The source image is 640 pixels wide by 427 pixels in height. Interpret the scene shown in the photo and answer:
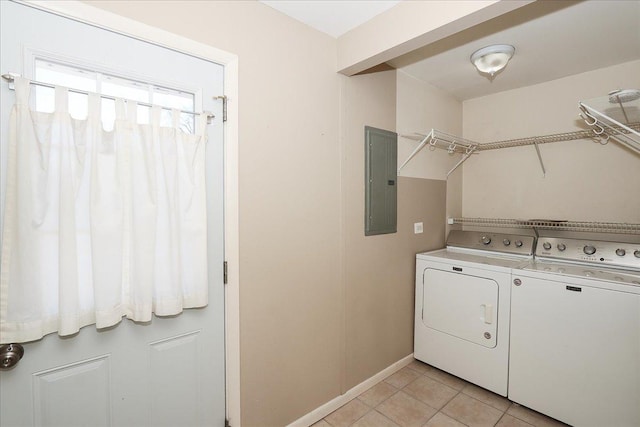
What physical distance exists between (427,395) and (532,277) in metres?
1.17

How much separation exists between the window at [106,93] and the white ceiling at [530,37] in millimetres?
817

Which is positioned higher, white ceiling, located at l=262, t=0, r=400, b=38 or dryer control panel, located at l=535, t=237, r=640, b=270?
white ceiling, located at l=262, t=0, r=400, b=38

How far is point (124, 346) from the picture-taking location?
1340 mm

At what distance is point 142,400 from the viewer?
1381 millimetres

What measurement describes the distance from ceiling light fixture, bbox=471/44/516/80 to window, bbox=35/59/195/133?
1.99 metres

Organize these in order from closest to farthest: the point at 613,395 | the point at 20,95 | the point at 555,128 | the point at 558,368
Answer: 1. the point at 20,95
2. the point at 613,395
3. the point at 558,368
4. the point at 555,128

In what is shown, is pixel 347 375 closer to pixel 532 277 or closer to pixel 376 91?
pixel 532 277

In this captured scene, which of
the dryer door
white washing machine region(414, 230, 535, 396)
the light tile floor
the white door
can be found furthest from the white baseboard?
the white door

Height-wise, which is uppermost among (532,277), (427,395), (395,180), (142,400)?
(395,180)

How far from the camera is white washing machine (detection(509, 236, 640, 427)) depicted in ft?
5.70

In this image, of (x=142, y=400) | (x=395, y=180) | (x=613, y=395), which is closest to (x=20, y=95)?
(x=142, y=400)

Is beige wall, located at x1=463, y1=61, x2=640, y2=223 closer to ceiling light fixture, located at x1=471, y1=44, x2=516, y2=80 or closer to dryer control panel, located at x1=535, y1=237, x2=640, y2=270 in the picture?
dryer control panel, located at x1=535, y1=237, x2=640, y2=270

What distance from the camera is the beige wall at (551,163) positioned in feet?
7.75

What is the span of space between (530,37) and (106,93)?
8.16 ft
